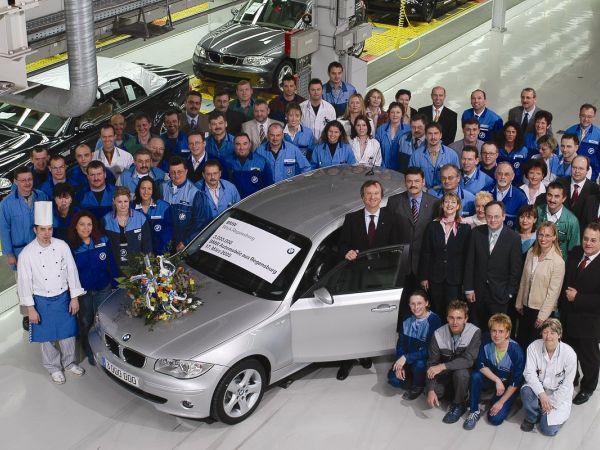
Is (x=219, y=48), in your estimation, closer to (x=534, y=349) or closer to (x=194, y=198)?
(x=194, y=198)

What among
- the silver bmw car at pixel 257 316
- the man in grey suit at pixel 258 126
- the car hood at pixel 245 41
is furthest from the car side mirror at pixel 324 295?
the car hood at pixel 245 41

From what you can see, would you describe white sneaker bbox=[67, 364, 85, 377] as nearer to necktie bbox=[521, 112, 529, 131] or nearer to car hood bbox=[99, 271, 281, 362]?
car hood bbox=[99, 271, 281, 362]

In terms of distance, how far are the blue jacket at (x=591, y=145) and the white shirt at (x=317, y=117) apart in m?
2.65

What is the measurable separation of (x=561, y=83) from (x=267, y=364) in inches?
416

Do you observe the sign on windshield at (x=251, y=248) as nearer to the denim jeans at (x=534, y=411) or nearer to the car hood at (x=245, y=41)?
the denim jeans at (x=534, y=411)

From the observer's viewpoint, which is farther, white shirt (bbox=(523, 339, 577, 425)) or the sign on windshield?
the sign on windshield

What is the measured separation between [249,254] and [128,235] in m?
1.09

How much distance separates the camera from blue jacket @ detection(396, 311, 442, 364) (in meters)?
7.22

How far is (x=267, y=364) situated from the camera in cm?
717

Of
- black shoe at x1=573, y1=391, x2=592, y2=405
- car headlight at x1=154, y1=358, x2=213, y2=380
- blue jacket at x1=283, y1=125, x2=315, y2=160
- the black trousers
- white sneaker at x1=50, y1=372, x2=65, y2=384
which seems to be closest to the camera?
car headlight at x1=154, y1=358, x2=213, y2=380

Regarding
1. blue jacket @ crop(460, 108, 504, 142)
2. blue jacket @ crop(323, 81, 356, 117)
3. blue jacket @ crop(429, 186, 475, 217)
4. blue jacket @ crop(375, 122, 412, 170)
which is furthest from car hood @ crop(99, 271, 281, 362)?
blue jacket @ crop(323, 81, 356, 117)

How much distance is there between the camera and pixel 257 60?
14164mm

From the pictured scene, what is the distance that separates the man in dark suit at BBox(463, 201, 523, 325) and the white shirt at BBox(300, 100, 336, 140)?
11.5ft

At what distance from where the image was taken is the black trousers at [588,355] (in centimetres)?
717
